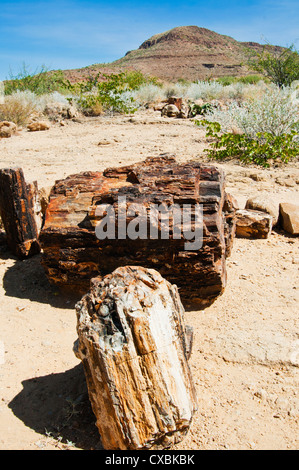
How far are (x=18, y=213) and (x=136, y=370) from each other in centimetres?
247

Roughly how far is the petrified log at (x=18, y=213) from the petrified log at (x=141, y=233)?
20.9 inches

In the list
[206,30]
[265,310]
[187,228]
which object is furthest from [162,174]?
[206,30]

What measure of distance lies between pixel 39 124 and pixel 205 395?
978cm

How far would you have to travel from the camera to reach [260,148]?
6.86 m

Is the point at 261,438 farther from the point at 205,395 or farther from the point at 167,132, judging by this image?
the point at 167,132

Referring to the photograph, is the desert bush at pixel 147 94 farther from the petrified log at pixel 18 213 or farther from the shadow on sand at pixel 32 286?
the shadow on sand at pixel 32 286

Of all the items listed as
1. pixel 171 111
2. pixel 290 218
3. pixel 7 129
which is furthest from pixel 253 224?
pixel 171 111

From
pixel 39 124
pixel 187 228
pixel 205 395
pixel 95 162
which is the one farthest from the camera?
pixel 39 124

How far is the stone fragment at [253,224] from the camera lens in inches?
167

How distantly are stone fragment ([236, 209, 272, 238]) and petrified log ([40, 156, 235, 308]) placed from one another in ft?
3.75

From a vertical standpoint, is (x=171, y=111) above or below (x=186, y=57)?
below

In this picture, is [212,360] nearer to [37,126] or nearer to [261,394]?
[261,394]

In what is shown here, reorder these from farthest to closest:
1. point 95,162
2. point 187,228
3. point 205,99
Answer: point 205,99, point 95,162, point 187,228

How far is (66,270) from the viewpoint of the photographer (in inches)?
126
